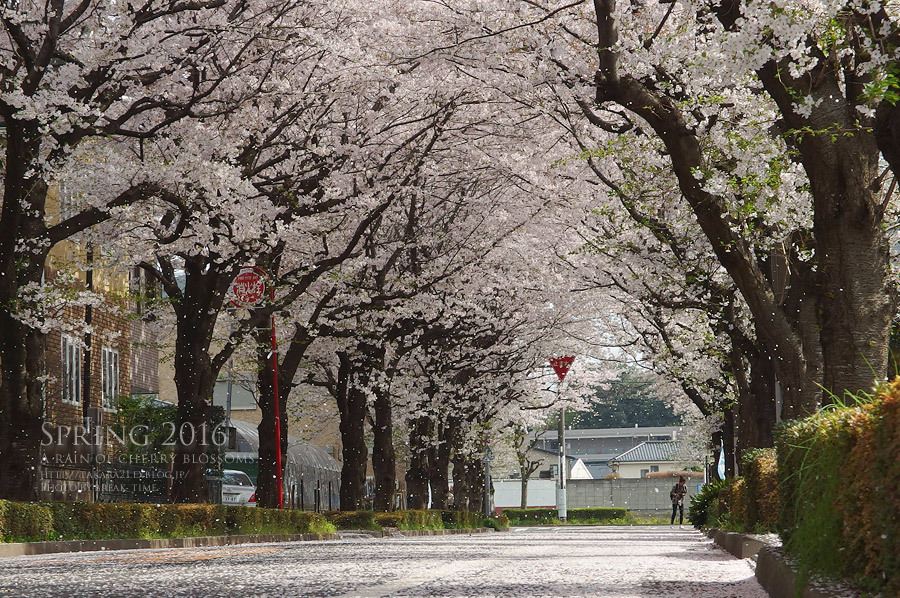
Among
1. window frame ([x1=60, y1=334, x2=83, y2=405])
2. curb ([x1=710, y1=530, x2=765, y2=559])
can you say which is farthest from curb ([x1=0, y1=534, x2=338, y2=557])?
window frame ([x1=60, y1=334, x2=83, y2=405])

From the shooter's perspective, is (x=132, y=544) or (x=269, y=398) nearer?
(x=132, y=544)

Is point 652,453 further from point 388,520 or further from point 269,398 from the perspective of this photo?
point 269,398

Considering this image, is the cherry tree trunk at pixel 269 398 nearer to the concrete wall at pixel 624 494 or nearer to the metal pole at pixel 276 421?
the metal pole at pixel 276 421

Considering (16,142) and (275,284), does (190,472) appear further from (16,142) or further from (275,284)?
(16,142)

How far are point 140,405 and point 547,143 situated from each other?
17052mm

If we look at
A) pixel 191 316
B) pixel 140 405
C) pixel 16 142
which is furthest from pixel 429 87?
pixel 140 405

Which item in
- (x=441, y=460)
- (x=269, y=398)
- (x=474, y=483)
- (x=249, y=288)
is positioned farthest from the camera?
(x=474, y=483)

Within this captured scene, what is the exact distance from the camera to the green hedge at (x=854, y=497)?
4402 millimetres

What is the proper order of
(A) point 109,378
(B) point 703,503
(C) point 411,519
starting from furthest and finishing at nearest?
(A) point 109,378
(B) point 703,503
(C) point 411,519

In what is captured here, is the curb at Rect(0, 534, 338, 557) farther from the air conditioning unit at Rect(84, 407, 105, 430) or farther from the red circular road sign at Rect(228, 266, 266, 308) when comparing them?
the air conditioning unit at Rect(84, 407, 105, 430)

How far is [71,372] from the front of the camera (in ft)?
98.7

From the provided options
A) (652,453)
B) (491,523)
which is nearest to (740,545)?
(491,523)

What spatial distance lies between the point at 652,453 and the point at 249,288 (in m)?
89.0

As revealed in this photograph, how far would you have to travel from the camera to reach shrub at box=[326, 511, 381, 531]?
27438 mm
